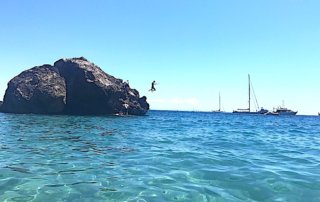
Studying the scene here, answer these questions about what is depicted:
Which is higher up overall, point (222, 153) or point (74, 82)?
point (74, 82)

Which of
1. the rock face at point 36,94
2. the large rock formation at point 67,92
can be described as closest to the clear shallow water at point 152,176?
the rock face at point 36,94

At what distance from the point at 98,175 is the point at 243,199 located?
15.8 feet

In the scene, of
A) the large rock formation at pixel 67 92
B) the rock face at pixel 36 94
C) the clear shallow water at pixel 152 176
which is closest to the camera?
the clear shallow water at pixel 152 176

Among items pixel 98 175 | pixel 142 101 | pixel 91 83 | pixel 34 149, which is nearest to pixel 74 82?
pixel 91 83

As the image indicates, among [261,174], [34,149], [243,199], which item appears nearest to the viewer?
[243,199]

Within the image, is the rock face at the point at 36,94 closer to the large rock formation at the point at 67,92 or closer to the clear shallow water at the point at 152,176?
the large rock formation at the point at 67,92

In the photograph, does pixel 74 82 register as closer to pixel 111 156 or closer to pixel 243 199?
pixel 111 156

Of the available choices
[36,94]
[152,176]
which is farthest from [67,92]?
[152,176]

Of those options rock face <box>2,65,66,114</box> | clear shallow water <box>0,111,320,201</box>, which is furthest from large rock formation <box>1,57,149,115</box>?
clear shallow water <box>0,111,320,201</box>

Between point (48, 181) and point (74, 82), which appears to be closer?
point (48, 181)

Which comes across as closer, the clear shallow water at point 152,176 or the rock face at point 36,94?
the clear shallow water at point 152,176

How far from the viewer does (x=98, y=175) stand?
11.1m

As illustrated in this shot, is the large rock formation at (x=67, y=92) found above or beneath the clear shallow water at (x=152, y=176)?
above

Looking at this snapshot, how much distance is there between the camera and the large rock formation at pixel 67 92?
8894cm
